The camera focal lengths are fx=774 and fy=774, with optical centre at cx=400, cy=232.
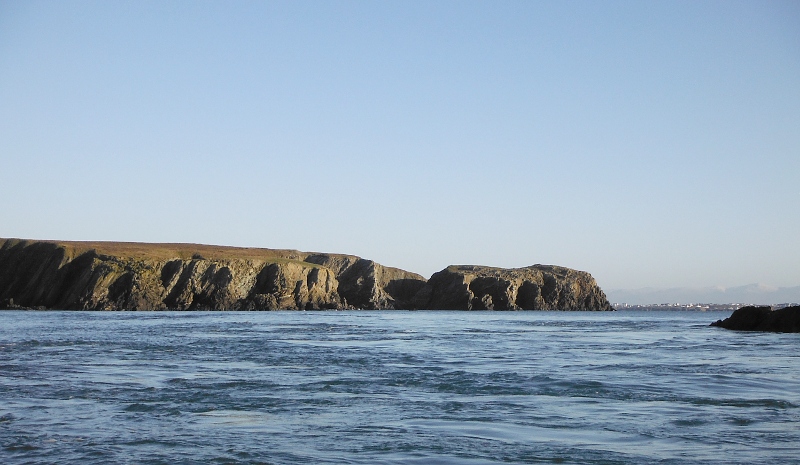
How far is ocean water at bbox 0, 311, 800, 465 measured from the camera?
41.4 feet

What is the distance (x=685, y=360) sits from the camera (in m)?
30.1

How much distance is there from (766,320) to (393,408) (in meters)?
48.1

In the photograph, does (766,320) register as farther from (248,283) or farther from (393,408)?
(248,283)

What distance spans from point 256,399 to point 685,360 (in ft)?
61.4

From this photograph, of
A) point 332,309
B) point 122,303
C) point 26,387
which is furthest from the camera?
point 332,309

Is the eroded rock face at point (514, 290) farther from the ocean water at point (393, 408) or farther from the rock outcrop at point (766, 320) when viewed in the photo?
the ocean water at point (393, 408)

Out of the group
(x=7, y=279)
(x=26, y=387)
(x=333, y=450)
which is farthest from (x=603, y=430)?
(x=7, y=279)

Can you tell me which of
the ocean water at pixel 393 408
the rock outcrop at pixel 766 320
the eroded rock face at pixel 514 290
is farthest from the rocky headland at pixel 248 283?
the ocean water at pixel 393 408

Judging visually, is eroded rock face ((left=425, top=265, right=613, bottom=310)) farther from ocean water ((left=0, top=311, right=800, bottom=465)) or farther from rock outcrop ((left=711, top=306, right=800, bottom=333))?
ocean water ((left=0, top=311, right=800, bottom=465))

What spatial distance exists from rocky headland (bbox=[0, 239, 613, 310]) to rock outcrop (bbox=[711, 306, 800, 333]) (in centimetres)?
7947

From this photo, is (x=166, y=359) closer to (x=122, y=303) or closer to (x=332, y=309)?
(x=122, y=303)

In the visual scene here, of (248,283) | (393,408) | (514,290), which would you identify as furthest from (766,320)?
(514,290)

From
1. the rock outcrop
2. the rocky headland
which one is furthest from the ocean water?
the rocky headland

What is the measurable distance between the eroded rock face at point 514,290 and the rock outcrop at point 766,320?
92829mm
